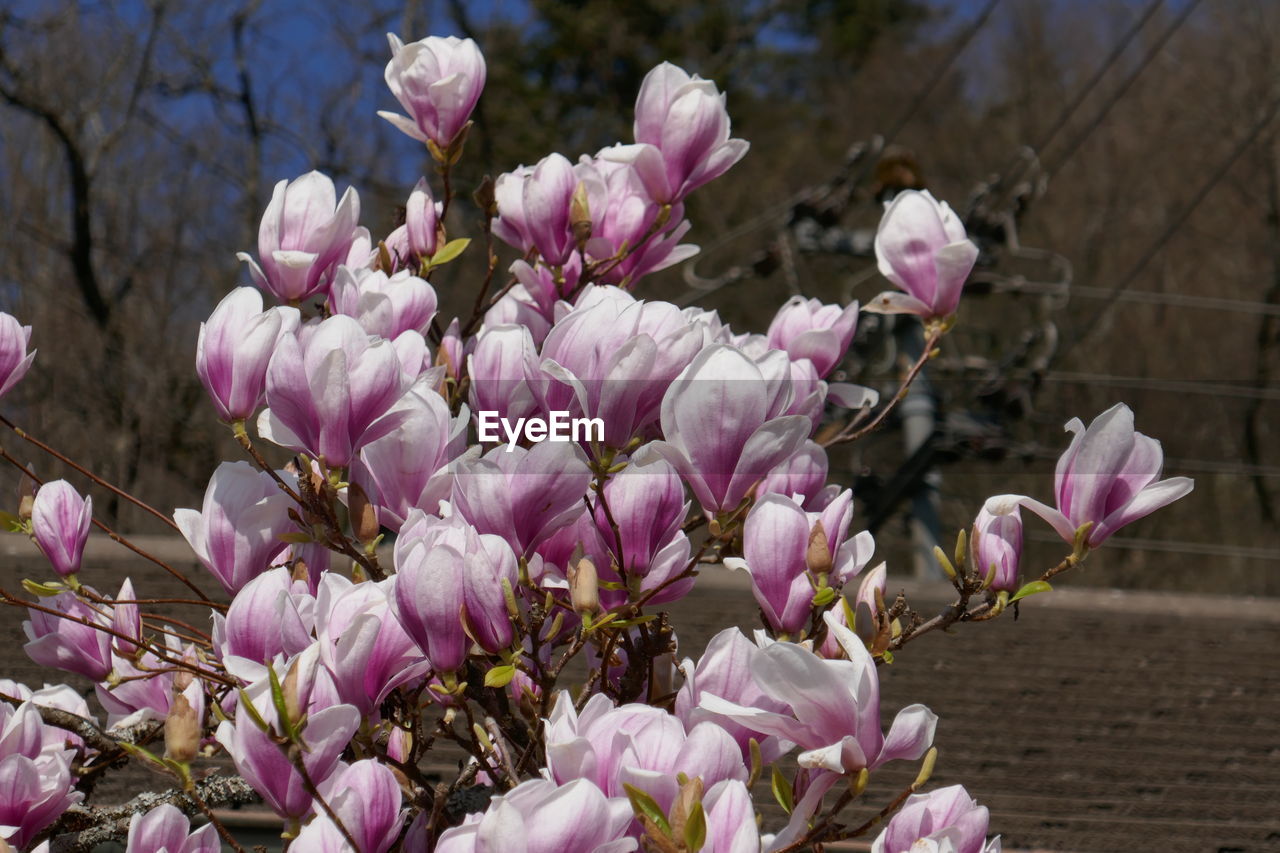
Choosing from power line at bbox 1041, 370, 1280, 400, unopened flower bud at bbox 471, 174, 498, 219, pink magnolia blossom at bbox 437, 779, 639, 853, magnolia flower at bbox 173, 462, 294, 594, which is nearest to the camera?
pink magnolia blossom at bbox 437, 779, 639, 853

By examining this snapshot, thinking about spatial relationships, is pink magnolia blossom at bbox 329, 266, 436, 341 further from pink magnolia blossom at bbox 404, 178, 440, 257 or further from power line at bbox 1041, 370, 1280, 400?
power line at bbox 1041, 370, 1280, 400

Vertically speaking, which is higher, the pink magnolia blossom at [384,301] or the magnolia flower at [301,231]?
the magnolia flower at [301,231]

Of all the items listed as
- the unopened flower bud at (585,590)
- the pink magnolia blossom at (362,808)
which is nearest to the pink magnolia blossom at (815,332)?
the unopened flower bud at (585,590)

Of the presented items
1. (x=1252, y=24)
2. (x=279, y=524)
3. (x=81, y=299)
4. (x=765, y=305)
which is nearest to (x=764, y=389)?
(x=279, y=524)

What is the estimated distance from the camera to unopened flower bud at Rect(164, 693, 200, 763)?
56cm

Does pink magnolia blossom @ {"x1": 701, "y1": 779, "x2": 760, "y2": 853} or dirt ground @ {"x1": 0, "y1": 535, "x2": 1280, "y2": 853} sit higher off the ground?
pink magnolia blossom @ {"x1": 701, "y1": 779, "x2": 760, "y2": 853}

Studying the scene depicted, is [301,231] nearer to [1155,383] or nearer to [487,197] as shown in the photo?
[487,197]

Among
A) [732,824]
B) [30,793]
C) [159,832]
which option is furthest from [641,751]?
[30,793]

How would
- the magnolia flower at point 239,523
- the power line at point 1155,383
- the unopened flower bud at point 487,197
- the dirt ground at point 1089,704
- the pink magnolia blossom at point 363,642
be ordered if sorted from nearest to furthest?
the pink magnolia blossom at point 363,642 < the magnolia flower at point 239,523 < the unopened flower bud at point 487,197 < the dirt ground at point 1089,704 < the power line at point 1155,383

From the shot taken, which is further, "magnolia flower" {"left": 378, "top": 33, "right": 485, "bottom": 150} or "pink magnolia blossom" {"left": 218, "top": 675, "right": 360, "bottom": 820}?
"magnolia flower" {"left": 378, "top": 33, "right": 485, "bottom": 150}

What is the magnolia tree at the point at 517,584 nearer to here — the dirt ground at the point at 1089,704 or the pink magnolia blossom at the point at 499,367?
the pink magnolia blossom at the point at 499,367

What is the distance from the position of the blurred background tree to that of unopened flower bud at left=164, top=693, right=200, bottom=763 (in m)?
2.88

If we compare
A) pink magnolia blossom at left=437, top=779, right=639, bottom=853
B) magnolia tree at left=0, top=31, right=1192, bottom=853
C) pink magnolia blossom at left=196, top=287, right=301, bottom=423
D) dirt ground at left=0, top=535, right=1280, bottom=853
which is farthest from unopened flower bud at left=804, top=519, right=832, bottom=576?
dirt ground at left=0, top=535, right=1280, bottom=853

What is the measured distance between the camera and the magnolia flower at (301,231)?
2.64 ft
